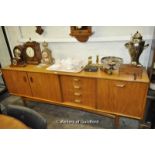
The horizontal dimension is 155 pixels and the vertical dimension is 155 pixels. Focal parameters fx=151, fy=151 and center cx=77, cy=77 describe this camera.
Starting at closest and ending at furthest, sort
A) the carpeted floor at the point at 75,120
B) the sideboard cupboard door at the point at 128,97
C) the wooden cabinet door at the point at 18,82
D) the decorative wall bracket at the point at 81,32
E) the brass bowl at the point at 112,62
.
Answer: the sideboard cupboard door at the point at 128,97
the brass bowl at the point at 112,62
the decorative wall bracket at the point at 81,32
the carpeted floor at the point at 75,120
the wooden cabinet door at the point at 18,82

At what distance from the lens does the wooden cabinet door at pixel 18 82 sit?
2.23 meters

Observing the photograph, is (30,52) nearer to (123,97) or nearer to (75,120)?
(75,120)

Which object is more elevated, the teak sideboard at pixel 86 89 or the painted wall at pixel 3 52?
the painted wall at pixel 3 52

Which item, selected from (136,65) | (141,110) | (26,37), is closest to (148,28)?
(136,65)

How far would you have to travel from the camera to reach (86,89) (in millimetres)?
1904

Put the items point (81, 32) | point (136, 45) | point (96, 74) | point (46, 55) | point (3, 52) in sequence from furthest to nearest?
point (3, 52), point (46, 55), point (81, 32), point (96, 74), point (136, 45)

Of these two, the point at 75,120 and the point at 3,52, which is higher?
the point at 3,52

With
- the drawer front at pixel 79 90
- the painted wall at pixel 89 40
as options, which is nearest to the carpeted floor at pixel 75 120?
the drawer front at pixel 79 90

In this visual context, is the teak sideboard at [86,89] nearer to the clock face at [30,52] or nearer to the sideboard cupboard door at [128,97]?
the sideboard cupboard door at [128,97]

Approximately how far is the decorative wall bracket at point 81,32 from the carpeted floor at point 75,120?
3.65 feet

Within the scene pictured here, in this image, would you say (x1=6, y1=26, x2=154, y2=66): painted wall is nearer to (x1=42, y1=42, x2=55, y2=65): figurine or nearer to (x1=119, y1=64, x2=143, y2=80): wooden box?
(x1=42, y1=42, x2=55, y2=65): figurine

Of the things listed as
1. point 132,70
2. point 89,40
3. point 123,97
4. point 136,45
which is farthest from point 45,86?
point 136,45

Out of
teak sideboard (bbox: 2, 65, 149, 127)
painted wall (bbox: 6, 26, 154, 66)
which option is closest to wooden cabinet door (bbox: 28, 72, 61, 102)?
teak sideboard (bbox: 2, 65, 149, 127)

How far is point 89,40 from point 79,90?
696 mm
